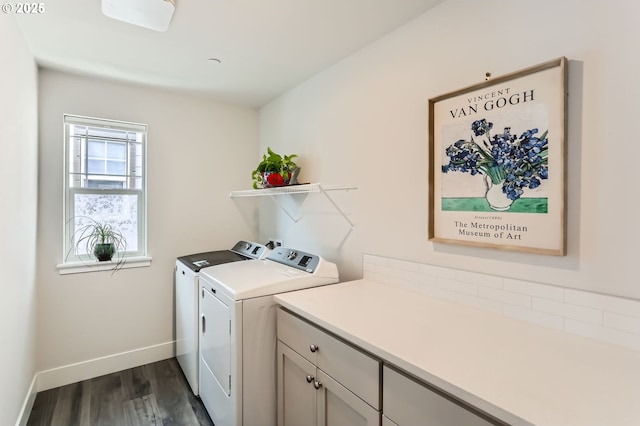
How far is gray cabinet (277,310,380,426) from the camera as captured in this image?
3.76ft

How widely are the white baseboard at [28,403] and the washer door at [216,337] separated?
3.42ft

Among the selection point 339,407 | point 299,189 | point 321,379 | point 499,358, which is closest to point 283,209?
point 299,189

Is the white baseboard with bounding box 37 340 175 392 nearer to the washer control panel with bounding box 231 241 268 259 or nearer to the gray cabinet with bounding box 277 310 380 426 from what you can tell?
the washer control panel with bounding box 231 241 268 259

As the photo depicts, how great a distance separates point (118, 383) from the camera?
8.12 ft

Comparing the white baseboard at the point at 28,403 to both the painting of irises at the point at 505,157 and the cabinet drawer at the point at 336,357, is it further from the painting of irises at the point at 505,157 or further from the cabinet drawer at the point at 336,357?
the painting of irises at the point at 505,157

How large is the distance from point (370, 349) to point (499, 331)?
51 centimetres

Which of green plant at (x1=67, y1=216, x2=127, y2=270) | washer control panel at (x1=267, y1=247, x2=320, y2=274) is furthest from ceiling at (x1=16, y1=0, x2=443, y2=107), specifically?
washer control panel at (x1=267, y1=247, x2=320, y2=274)

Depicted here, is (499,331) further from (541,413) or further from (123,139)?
(123,139)

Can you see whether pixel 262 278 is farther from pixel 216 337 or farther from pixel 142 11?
pixel 142 11

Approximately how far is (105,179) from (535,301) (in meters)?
3.02

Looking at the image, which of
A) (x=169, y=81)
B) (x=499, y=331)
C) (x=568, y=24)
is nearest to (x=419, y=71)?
(x=568, y=24)

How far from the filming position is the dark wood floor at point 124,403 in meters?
2.06

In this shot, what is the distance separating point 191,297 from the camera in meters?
2.32

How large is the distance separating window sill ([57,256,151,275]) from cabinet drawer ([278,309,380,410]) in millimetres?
1715
